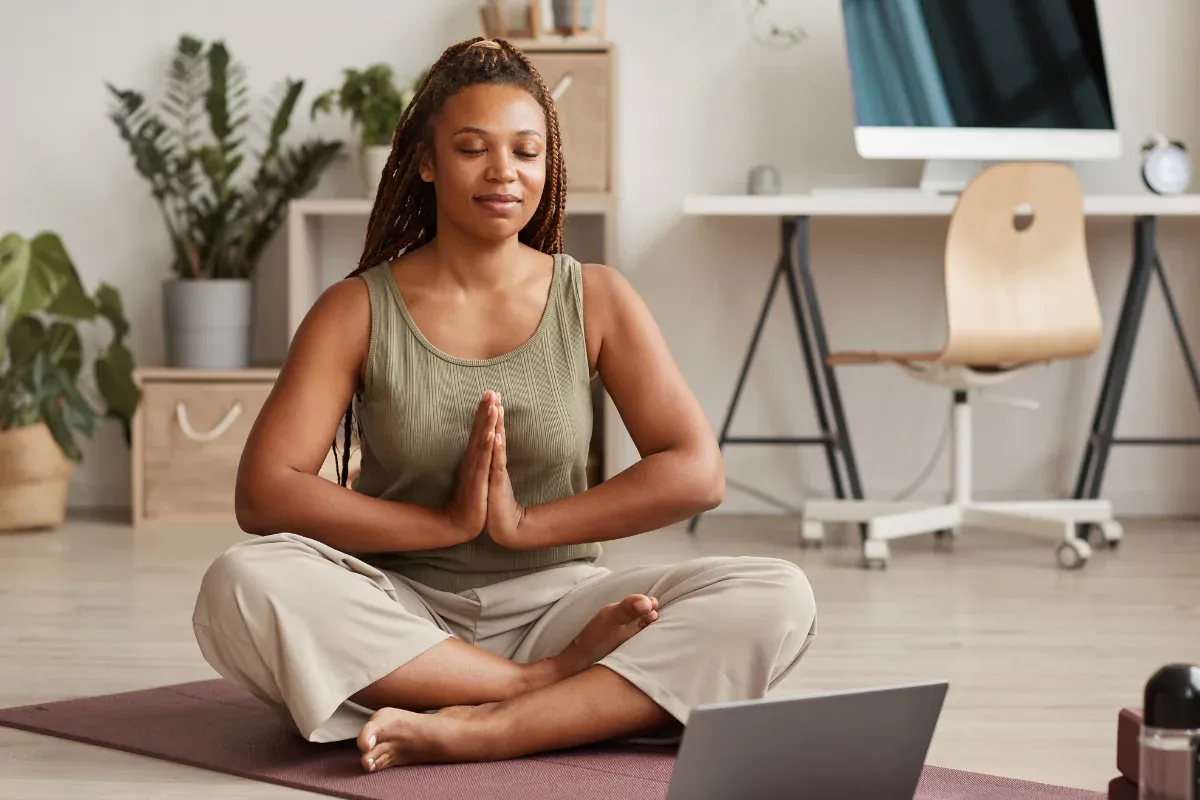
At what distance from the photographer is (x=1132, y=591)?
119 inches

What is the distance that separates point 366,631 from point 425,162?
21.5 inches

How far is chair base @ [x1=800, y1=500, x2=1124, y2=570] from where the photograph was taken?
11.0ft

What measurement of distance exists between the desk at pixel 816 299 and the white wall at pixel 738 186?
170mm

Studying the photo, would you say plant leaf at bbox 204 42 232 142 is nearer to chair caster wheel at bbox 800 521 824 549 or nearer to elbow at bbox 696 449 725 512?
chair caster wheel at bbox 800 521 824 549

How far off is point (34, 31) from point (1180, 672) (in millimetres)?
3974

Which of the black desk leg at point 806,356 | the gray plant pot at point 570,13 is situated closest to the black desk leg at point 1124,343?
the black desk leg at point 806,356

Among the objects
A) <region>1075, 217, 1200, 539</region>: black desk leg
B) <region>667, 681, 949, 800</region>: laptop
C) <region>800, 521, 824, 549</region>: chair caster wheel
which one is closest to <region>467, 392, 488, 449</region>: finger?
<region>667, 681, 949, 800</region>: laptop

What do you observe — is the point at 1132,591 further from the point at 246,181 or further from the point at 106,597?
the point at 246,181

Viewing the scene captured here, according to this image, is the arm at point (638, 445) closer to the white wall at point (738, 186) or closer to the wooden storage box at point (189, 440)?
the wooden storage box at point (189, 440)

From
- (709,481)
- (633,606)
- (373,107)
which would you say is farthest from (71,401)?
(633,606)

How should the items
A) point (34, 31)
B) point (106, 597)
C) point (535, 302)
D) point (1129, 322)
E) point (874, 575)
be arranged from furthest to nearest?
point (34, 31) < point (1129, 322) < point (874, 575) < point (106, 597) < point (535, 302)

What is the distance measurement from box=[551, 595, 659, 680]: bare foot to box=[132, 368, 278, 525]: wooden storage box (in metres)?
2.46

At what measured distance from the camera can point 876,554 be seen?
10.9 ft

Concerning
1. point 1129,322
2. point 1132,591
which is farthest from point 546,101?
point 1129,322
